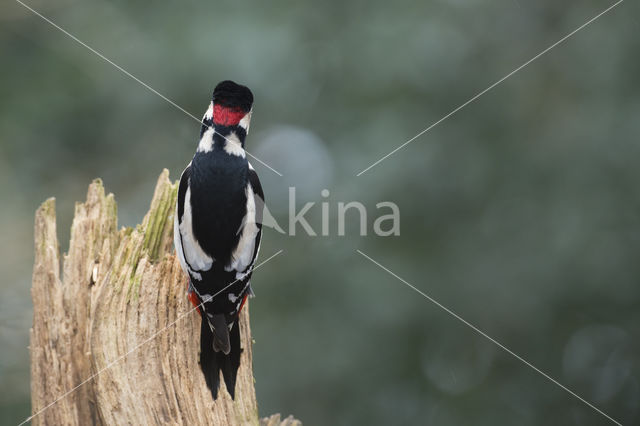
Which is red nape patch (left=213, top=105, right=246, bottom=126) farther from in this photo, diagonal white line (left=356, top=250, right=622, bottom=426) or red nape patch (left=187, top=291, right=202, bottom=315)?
diagonal white line (left=356, top=250, right=622, bottom=426)

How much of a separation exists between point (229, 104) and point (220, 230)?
1.91ft

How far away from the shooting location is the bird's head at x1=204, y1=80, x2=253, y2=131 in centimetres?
290

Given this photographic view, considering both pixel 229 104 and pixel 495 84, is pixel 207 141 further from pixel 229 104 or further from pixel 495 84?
pixel 495 84

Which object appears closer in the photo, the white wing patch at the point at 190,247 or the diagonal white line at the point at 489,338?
the white wing patch at the point at 190,247

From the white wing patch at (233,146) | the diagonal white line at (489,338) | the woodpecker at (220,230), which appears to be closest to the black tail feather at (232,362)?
the woodpecker at (220,230)

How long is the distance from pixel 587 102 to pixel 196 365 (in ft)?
11.4

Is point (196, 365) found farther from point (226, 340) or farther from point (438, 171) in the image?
point (438, 171)

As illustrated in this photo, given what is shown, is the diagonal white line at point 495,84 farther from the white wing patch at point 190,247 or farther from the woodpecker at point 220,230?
the white wing patch at point 190,247

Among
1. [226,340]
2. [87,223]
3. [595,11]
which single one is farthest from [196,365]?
[595,11]

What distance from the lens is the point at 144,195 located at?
5074mm

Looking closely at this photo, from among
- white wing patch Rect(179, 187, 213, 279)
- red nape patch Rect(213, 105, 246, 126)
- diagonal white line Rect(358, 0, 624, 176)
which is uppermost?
diagonal white line Rect(358, 0, 624, 176)

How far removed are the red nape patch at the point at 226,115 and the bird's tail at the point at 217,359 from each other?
0.87 metres

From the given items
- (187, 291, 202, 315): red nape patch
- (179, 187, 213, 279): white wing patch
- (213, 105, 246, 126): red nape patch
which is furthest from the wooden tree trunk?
(213, 105, 246, 126): red nape patch

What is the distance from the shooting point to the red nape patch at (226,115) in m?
2.92
